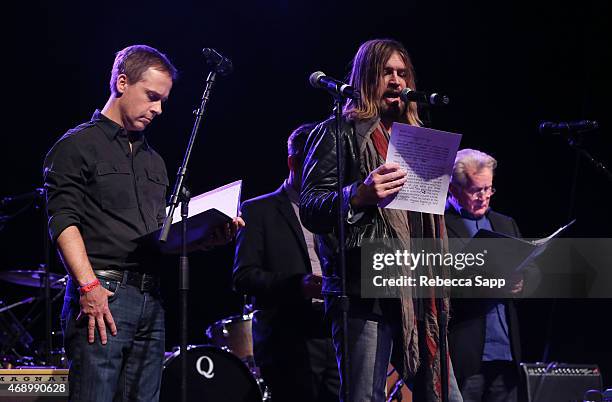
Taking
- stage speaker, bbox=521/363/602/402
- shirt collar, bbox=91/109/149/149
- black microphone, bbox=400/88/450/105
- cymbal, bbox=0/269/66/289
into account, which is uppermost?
black microphone, bbox=400/88/450/105

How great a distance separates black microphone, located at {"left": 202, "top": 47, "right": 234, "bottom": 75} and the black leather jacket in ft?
1.49

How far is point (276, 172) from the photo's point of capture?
21.7 feet

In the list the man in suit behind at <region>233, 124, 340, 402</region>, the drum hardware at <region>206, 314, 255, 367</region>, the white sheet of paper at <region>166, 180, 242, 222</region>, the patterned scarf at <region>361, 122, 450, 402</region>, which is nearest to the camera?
the patterned scarf at <region>361, 122, 450, 402</region>

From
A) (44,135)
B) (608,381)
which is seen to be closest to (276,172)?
(44,135)

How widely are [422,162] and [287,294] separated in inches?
50.5

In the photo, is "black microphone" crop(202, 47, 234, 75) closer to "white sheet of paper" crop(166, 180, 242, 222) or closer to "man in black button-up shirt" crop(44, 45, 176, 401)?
"man in black button-up shirt" crop(44, 45, 176, 401)

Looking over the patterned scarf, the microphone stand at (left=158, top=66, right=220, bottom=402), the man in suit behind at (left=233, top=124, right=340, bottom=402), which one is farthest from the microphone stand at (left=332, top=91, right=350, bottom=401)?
the man in suit behind at (left=233, top=124, right=340, bottom=402)

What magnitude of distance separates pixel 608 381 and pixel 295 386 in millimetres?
3724

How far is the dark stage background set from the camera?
20.2 ft

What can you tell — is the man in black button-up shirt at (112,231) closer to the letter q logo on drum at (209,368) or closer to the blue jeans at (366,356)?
the blue jeans at (366,356)

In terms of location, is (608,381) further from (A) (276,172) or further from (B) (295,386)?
(B) (295,386)

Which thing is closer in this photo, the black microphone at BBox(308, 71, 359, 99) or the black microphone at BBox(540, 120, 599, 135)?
the black microphone at BBox(308, 71, 359, 99)

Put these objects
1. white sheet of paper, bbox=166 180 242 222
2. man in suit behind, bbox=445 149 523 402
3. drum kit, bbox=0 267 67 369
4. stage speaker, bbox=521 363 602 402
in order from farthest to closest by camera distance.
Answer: drum kit, bbox=0 267 67 369, stage speaker, bbox=521 363 602 402, man in suit behind, bbox=445 149 523 402, white sheet of paper, bbox=166 180 242 222

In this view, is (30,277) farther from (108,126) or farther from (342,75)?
(108,126)
